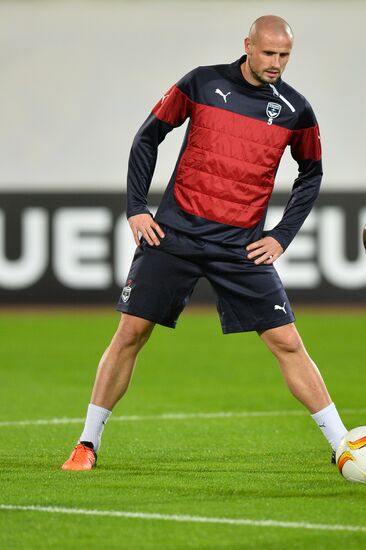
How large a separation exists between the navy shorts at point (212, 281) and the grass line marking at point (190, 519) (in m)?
1.37

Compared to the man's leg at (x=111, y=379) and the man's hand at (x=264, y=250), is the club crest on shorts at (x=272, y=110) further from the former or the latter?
the man's leg at (x=111, y=379)

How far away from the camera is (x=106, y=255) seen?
1770 centimetres

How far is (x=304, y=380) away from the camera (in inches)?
267

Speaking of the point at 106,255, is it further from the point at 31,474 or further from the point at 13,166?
the point at 31,474

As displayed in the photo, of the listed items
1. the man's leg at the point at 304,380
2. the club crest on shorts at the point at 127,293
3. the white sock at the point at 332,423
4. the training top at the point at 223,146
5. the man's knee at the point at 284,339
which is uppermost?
the training top at the point at 223,146

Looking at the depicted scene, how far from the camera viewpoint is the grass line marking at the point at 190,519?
5.37 metres

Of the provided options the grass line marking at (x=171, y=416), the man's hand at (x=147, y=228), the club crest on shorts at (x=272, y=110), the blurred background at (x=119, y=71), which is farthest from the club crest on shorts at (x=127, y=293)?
the blurred background at (x=119, y=71)

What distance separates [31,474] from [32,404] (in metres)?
3.09

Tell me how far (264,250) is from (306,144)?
23.5 inches

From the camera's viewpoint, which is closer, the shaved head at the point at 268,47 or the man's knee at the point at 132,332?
the shaved head at the point at 268,47

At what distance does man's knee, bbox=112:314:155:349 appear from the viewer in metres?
6.81

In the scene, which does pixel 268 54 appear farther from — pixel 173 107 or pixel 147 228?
pixel 147 228

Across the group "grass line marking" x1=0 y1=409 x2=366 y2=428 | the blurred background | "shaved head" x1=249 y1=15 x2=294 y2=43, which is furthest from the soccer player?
the blurred background

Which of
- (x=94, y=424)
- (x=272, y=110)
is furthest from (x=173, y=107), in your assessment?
(x=94, y=424)
